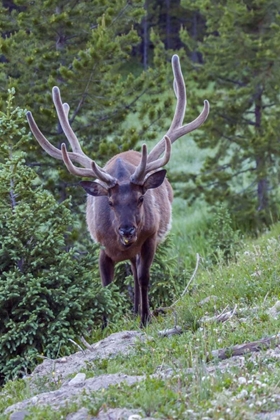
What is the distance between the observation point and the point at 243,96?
52.5 feet

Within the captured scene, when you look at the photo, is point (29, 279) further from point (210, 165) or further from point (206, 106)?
point (210, 165)

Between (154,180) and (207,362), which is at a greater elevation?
(154,180)

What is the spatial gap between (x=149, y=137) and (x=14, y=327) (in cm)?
562

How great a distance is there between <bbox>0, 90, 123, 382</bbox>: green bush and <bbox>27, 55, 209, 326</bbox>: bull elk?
446mm

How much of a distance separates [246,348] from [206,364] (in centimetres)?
34

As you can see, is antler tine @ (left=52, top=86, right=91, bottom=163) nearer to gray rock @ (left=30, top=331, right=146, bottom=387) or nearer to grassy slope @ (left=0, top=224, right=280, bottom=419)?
grassy slope @ (left=0, top=224, right=280, bottom=419)

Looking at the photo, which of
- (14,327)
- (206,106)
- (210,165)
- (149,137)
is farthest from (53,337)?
(210,165)

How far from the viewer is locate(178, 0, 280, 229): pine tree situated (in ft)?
50.2

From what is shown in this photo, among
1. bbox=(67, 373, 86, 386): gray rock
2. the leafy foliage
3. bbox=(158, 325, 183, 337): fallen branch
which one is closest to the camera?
bbox=(67, 373, 86, 386): gray rock

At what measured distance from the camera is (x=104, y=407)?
15.4ft

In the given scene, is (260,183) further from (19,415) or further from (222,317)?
(19,415)

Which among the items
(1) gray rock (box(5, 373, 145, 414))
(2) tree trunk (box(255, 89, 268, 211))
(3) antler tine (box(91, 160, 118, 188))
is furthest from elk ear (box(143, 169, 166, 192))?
(2) tree trunk (box(255, 89, 268, 211))

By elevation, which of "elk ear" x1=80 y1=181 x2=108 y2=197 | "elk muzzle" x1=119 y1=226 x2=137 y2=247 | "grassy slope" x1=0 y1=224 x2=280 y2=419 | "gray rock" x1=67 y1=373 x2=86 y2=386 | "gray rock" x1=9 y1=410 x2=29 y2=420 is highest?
"elk ear" x1=80 y1=181 x2=108 y2=197

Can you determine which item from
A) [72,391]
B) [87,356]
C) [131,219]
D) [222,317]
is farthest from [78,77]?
[72,391]
